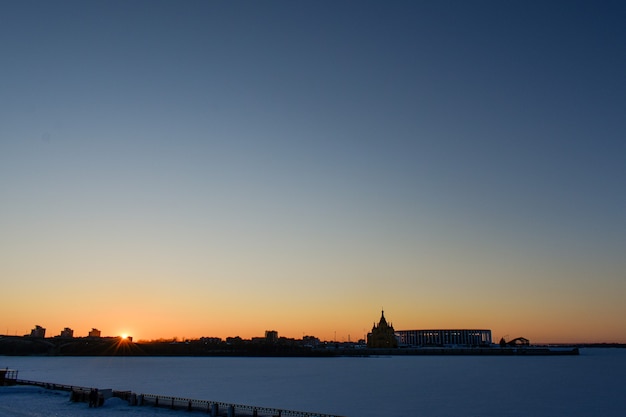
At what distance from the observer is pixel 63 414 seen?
50.0m

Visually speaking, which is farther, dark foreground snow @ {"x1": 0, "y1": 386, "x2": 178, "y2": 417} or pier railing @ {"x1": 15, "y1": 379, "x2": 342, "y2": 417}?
→ dark foreground snow @ {"x1": 0, "y1": 386, "x2": 178, "y2": 417}

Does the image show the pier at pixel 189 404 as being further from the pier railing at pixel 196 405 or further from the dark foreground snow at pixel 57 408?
the dark foreground snow at pixel 57 408

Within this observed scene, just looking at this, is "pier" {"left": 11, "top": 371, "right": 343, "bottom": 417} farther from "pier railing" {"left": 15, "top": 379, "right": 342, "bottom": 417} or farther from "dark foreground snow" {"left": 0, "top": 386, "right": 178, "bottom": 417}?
"dark foreground snow" {"left": 0, "top": 386, "right": 178, "bottom": 417}

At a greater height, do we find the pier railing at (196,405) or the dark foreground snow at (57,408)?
the pier railing at (196,405)

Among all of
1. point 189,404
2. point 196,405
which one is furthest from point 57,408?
point 196,405

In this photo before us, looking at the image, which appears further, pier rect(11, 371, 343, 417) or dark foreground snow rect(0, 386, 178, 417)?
dark foreground snow rect(0, 386, 178, 417)

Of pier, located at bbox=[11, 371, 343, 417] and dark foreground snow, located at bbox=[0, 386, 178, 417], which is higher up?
pier, located at bbox=[11, 371, 343, 417]

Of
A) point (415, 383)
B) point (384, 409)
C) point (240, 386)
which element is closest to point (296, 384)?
point (240, 386)

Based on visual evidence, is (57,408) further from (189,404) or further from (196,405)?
(196,405)

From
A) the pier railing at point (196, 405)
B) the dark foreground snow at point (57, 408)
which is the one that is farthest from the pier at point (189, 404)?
the dark foreground snow at point (57, 408)

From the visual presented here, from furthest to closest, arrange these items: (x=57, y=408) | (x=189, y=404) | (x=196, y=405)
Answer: (x=196, y=405) < (x=57, y=408) < (x=189, y=404)

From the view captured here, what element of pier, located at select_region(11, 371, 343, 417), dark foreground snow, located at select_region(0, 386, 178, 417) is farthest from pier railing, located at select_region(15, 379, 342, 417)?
dark foreground snow, located at select_region(0, 386, 178, 417)

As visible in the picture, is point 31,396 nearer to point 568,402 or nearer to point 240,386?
point 240,386

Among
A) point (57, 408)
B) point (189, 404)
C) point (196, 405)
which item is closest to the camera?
point (189, 404)
